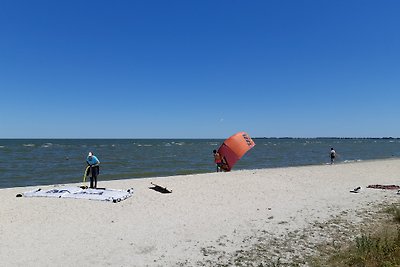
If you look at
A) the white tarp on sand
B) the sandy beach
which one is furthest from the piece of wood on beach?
the white tarp on sand

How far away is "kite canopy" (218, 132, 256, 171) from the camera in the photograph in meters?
22.1

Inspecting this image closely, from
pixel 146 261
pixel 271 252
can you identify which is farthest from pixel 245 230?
pixel 146 261

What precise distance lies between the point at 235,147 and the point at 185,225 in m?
12.6

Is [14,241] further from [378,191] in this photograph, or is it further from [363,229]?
[378,191]

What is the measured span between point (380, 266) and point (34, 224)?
857cm

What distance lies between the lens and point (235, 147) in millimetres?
22062

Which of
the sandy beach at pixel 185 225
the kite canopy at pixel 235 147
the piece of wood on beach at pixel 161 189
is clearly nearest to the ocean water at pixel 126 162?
the kite canopy at pixel 235 147

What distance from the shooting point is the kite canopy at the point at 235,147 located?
72.4 feet

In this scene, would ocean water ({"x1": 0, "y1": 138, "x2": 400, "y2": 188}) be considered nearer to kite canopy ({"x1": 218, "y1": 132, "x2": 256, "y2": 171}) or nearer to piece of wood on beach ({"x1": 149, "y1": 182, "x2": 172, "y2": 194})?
kite canopy ({"x1": 218, "y1": 132, "x2": 256, "y2": 171})

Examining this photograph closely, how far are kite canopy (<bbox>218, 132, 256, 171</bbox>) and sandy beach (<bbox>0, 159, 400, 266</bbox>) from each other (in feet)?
20.0

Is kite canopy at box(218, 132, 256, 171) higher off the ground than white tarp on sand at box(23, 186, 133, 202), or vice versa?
kite canopy at box(218, 132, 256, 171)

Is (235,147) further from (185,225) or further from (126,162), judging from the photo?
(126,162)

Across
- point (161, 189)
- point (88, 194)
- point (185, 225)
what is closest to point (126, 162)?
point (161, 189)

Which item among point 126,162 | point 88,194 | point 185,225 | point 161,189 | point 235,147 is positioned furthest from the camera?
point 126,162
